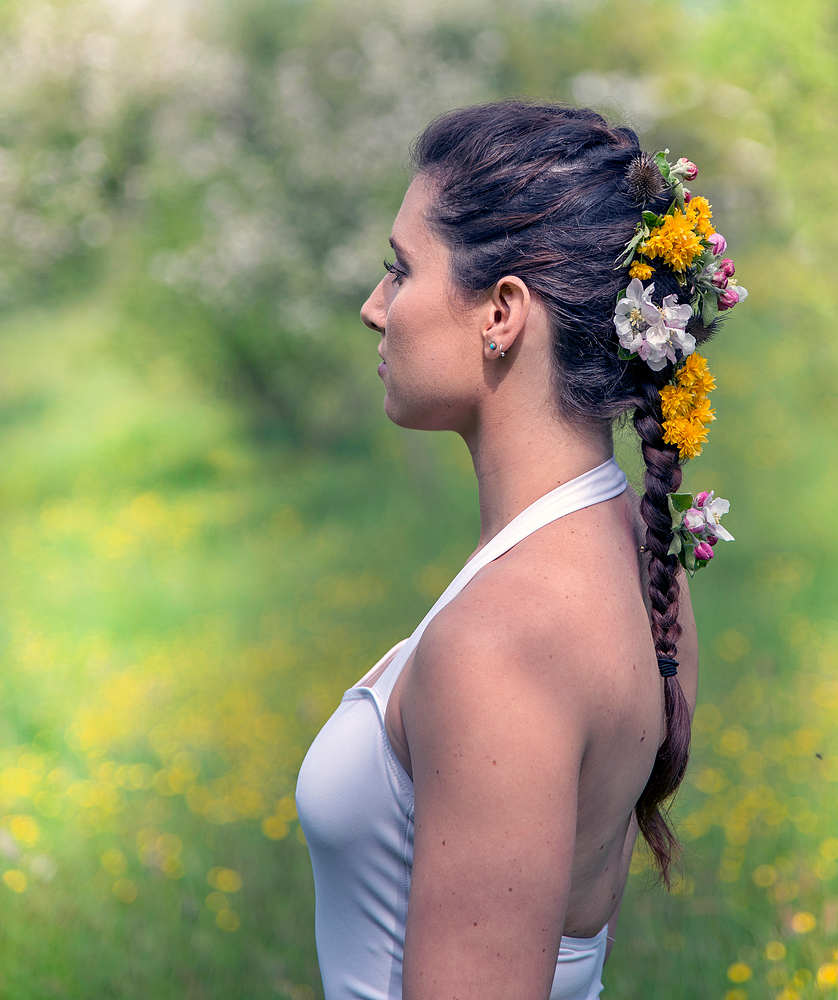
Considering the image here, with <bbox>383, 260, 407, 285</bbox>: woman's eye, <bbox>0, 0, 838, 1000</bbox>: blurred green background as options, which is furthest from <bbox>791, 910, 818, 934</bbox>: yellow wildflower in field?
<bbox>0, 0, 838, 1000</bbox>: blurred green background

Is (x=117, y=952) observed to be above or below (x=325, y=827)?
below

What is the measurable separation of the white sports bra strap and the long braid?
0.28 ft

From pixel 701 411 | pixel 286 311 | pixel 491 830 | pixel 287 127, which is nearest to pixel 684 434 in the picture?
pixel 701 411

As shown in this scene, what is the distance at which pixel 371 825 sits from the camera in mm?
1150

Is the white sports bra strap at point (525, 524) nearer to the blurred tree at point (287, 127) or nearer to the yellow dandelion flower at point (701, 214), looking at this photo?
the yellow dandelion flower at point (701, 214)

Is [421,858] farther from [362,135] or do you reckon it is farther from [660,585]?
[362,135]

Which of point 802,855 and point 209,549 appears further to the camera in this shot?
point 209,549

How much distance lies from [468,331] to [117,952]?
2674mm

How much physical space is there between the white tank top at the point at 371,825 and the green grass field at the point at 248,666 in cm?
159

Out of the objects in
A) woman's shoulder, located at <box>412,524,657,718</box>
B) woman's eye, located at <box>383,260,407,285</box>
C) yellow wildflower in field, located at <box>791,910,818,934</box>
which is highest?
woman's eye, located at <box>383,260,407,285</box>

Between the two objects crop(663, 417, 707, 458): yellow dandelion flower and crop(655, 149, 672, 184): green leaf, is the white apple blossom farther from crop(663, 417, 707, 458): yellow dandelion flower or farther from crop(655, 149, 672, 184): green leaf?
crop(655, 149, 672, 184): green leaf

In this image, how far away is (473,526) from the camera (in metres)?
7.30

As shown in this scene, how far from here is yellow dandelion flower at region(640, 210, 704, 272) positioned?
126 centimetres

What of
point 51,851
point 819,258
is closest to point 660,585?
point 51,851
